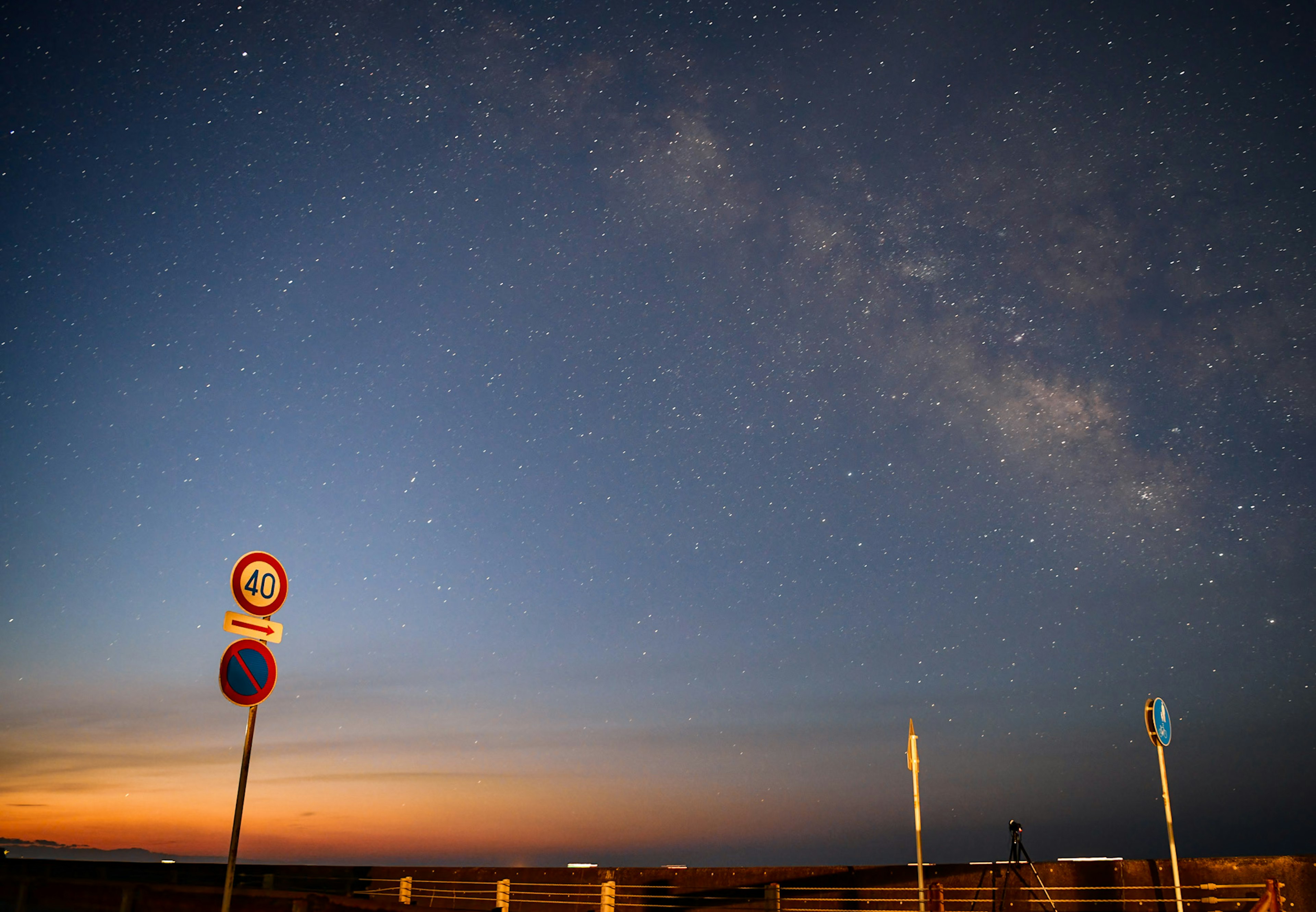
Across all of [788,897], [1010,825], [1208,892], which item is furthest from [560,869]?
[1208,892]

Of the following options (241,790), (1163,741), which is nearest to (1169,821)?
(1163,741)

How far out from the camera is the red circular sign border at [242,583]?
7410mm

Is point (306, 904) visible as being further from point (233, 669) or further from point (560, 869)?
point (560, 869)

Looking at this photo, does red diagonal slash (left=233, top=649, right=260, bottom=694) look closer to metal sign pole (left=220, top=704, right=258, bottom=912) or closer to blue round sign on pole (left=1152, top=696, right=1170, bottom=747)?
metal sign pole (left=220, top=704, right=258, bottom=912)

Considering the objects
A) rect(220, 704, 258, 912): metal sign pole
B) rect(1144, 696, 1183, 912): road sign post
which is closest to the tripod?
rect(1144, 696, 1183, 912): road sign post

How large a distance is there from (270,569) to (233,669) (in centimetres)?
99

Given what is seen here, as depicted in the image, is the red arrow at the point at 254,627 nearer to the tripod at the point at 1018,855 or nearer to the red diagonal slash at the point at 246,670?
the red diagonal slash at the point at 246,670

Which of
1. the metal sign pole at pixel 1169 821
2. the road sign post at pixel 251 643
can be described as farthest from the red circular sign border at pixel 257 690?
the metal sign pole at pixel 1169 821

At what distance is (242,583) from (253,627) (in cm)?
40

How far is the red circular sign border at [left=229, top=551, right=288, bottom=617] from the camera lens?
7.41m

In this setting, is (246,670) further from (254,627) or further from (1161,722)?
(1161,722)

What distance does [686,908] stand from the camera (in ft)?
61.4

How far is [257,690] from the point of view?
23.9 feet

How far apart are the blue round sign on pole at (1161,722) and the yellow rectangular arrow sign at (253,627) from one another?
12.0 m
